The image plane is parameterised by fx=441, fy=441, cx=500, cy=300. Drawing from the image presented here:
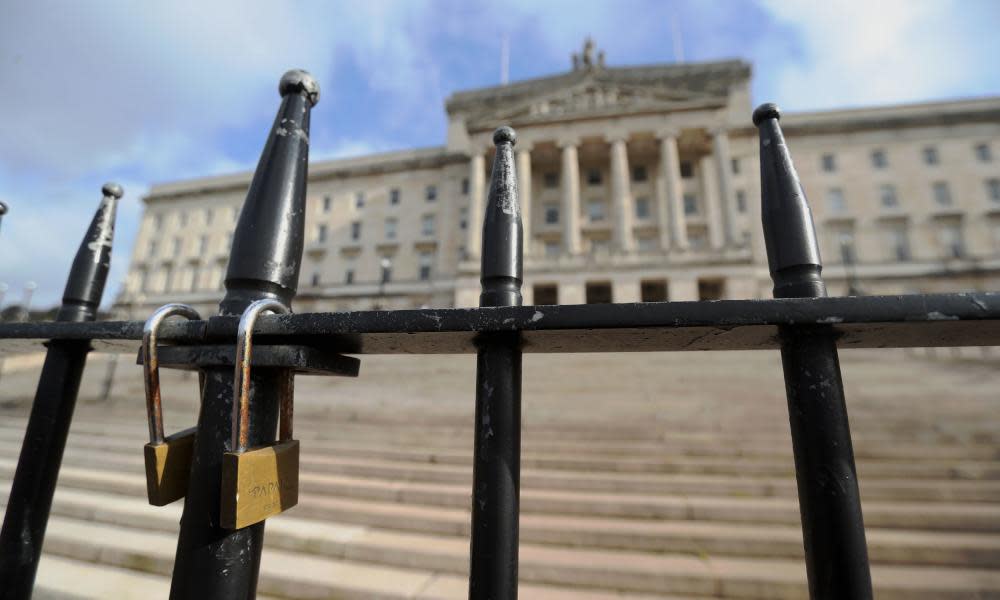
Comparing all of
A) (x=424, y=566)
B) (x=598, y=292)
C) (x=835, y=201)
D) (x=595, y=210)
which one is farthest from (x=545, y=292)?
(x=424, y=566)

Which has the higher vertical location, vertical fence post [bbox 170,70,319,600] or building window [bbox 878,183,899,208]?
building window [bbox 878,183,899,208]

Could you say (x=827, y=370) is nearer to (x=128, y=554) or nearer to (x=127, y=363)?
(x=128, y=554)

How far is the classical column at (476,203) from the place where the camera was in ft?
115

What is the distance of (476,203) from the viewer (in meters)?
36.4

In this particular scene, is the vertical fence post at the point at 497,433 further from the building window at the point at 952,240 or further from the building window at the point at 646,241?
the building window at the point at 952,240

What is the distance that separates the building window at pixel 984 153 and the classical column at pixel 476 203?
137 feet

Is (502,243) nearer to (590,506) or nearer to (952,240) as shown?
(590,506)

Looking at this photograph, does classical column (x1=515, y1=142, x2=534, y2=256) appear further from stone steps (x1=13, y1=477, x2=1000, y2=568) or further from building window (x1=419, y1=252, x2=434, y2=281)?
stone steps (x1=13, y1=477, x2=1000, y2=568)

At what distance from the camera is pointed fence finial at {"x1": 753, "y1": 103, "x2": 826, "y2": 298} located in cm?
113

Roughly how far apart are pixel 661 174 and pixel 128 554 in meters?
40.3

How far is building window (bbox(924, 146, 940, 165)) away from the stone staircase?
4232 centimetres

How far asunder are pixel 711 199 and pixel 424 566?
128 ft

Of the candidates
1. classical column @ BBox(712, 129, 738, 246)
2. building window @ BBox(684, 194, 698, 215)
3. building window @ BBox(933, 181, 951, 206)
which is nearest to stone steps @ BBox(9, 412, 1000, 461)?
classical column @ BBox(712, 129, 738, 246)

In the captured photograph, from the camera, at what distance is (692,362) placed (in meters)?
14.0
